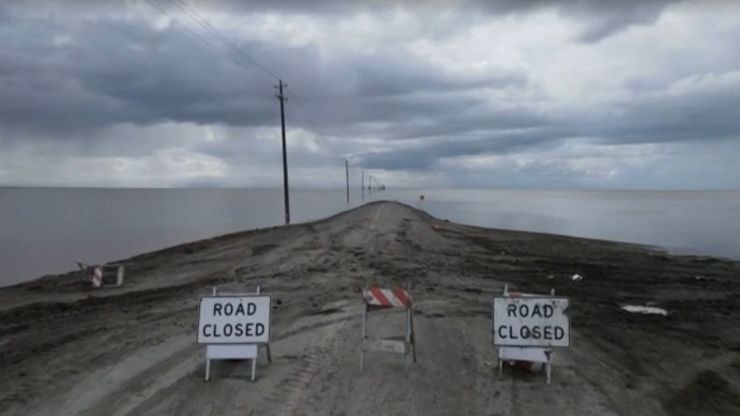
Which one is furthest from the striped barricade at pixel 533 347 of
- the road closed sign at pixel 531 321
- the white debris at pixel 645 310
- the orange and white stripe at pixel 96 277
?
the orange and white stripe at pixel 96 277

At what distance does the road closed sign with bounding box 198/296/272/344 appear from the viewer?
8352 millimetres

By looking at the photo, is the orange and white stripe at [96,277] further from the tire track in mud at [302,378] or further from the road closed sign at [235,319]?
the road closed sign at [235,319]

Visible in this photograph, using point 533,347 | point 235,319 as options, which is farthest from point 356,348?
point 533,347

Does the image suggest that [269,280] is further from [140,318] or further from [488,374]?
[488,374]

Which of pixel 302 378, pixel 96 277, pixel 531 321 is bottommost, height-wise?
pixel 302 378

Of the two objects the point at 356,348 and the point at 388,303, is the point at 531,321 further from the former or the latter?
the point at 356,348

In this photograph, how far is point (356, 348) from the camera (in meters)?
9.48

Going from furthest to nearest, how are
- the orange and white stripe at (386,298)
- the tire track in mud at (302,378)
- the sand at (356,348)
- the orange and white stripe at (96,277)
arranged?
1. the orange and white stripe at (96,277)
2. the orange and white stripe at (386,298)
3. the sand at (356,348)
4. the tire track in mud at (302,378)

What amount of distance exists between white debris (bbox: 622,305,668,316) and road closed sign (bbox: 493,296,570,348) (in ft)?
21.3

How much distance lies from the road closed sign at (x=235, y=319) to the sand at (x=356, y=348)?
1.71 ft

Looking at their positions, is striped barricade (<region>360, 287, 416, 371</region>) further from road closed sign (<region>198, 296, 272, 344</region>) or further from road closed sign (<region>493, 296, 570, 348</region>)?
road closed sign (<region>198, 296, 272, 344</region>)

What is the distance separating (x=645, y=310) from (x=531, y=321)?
7.11 metres

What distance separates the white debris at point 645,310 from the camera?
13.6 meters

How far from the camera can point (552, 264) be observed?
72.0ft
